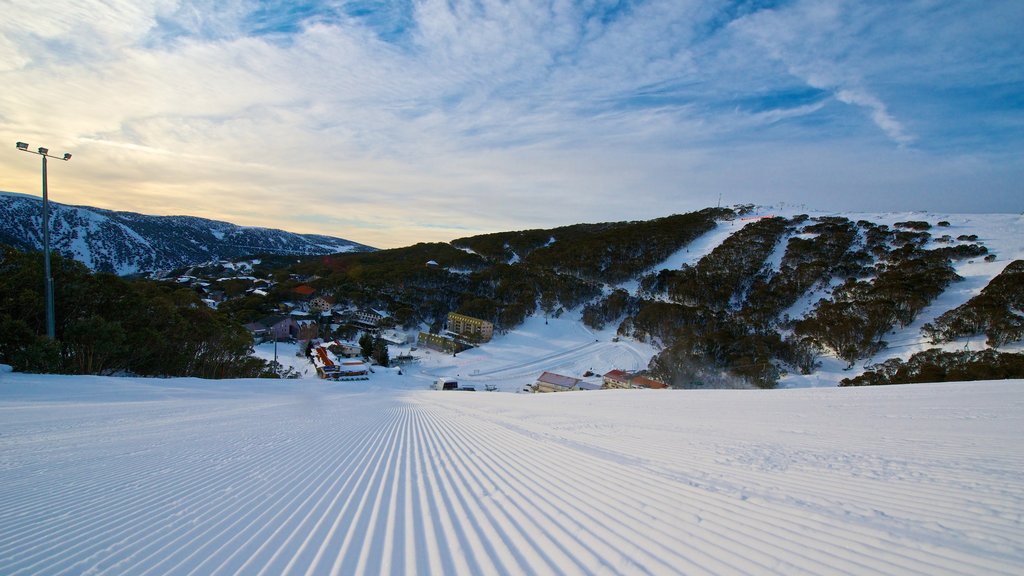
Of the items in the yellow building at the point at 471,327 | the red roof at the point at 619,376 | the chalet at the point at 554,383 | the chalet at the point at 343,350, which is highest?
the yellow building at the point at 471,327

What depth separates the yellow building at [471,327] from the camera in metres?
39.2

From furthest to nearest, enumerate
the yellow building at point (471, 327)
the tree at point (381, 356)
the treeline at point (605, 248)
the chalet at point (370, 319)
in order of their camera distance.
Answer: the treeline at point (605, 248)
the chalet at point (370, 319)
the yellow building at point (471, 327)
the tree at point (381, 356)

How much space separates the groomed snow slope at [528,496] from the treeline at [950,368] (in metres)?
8.75

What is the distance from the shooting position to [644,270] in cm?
5550

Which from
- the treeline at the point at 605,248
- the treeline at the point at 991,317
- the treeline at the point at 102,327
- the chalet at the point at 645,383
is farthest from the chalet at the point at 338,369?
the treeline at the point at 605,248

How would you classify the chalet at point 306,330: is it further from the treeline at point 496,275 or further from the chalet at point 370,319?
the treeline at point 496,275

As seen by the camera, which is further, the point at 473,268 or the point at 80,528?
the point at 473,268

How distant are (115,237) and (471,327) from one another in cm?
10342

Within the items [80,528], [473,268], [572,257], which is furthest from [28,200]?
[80,528]

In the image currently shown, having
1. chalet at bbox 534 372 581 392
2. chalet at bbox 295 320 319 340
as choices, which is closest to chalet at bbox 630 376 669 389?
chalet at bbox 534 372 581 392

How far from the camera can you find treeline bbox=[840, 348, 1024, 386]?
43.7 ft

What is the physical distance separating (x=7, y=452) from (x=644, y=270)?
184 feet

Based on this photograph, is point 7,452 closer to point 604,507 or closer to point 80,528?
point 80,528

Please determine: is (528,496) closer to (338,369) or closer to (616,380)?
(616,380)
